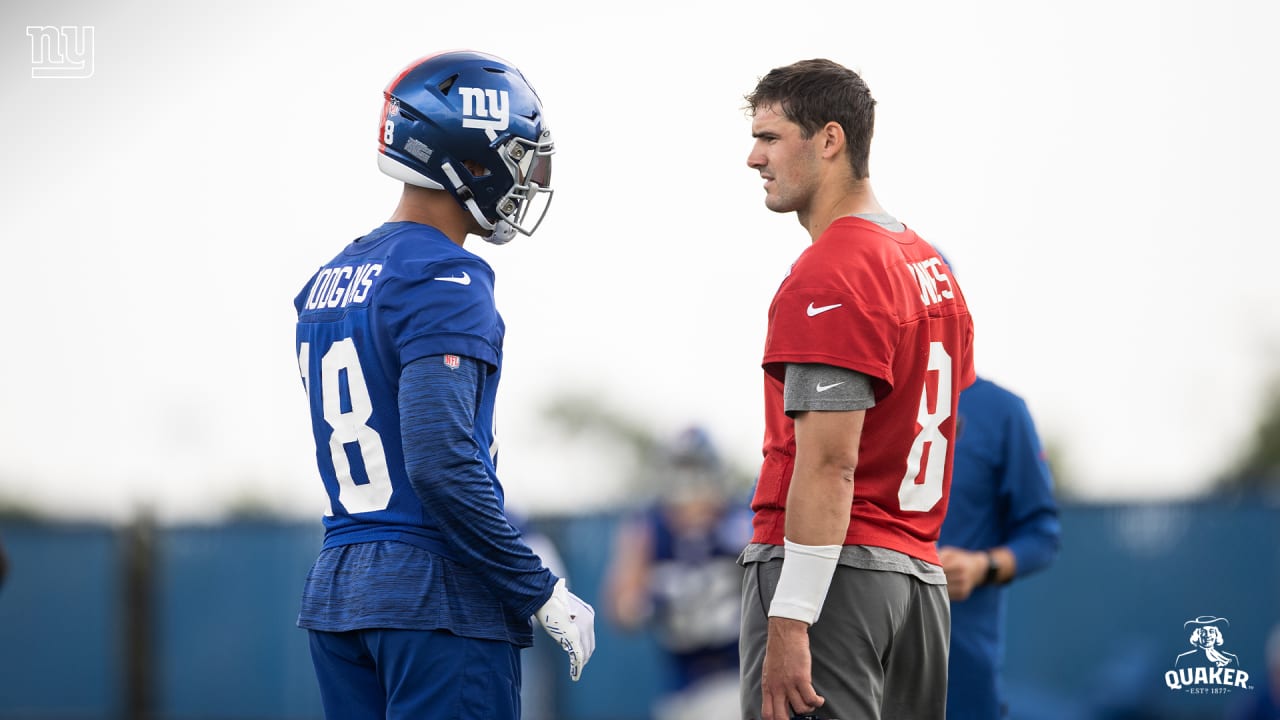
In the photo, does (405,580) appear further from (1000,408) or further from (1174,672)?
(1174,672)

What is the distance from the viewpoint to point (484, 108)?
12.2 ft

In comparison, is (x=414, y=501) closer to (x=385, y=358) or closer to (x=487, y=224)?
(x=385, y=358)

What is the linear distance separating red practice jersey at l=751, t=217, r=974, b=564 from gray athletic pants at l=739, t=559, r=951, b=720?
11 centimetres

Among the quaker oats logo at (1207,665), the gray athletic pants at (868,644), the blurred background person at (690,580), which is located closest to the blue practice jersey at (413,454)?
the gray athletic pants at (868,644)

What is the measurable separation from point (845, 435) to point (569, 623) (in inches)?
33.4

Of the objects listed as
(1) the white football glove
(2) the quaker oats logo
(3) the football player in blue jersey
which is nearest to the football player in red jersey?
(1) the white football glove

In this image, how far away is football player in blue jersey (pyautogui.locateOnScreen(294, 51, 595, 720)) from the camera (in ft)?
10.5

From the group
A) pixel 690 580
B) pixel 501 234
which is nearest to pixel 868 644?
pixel 501 234

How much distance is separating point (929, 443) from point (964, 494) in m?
1.69

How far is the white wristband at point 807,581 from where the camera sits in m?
3.22

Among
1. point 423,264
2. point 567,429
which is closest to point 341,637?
point 423,264

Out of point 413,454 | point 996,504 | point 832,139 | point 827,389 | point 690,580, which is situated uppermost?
point 832,139

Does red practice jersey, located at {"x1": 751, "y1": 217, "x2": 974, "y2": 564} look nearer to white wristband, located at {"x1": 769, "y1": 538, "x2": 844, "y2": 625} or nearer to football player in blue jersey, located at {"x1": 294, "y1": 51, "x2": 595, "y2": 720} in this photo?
white wristband, located at {"x1": 769, "y1": 538, "x2": 844, "y2": 625}

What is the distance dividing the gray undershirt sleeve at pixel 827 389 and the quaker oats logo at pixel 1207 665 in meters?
7.27
